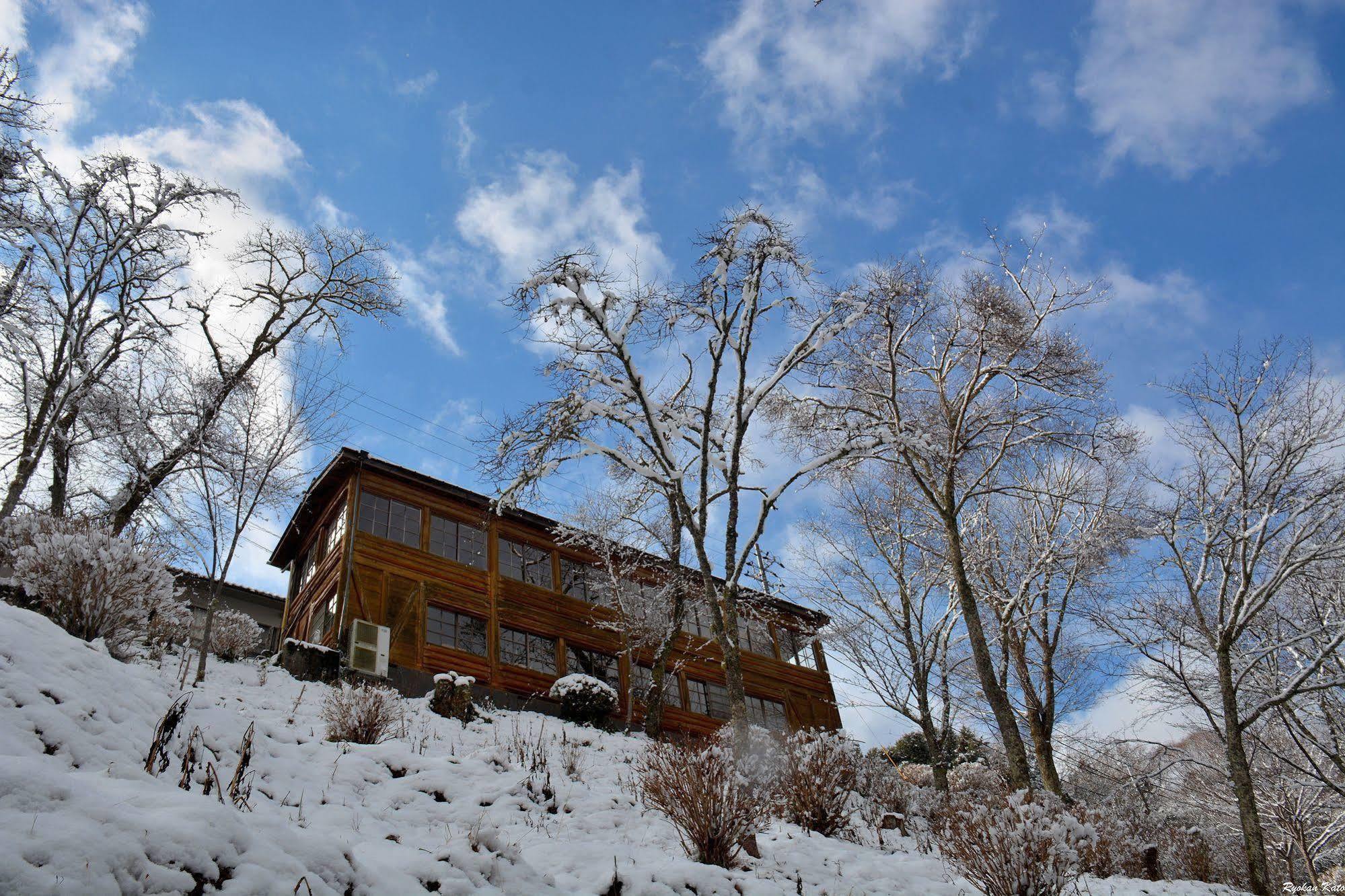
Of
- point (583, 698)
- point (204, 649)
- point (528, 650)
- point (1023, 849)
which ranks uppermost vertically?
point (528, 650)

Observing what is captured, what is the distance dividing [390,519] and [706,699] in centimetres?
997

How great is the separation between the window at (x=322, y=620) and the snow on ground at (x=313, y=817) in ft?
22.6

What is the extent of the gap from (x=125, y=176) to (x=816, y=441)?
A: 1598 cm

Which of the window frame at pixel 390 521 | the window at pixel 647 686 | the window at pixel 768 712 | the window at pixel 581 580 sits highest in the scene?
the window frame at pixel 390 521

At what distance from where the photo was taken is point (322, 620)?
18.6m

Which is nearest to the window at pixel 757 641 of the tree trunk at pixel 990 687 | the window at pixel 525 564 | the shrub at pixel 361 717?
the window at pixel 525 564

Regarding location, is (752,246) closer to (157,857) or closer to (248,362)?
(157,857)

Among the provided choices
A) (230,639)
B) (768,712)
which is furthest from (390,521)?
(768,712)

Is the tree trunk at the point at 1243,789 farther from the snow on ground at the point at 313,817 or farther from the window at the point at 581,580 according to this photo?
the window at the point at 581,580

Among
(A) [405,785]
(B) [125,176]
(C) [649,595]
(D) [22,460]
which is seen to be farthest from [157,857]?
(C) [649,595]

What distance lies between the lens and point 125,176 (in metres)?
17.5

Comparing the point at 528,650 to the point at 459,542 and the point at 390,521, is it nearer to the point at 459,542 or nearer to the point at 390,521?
the point at 459,542

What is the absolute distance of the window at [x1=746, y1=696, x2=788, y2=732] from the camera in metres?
23.5

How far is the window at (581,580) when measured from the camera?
2222 centimetres
